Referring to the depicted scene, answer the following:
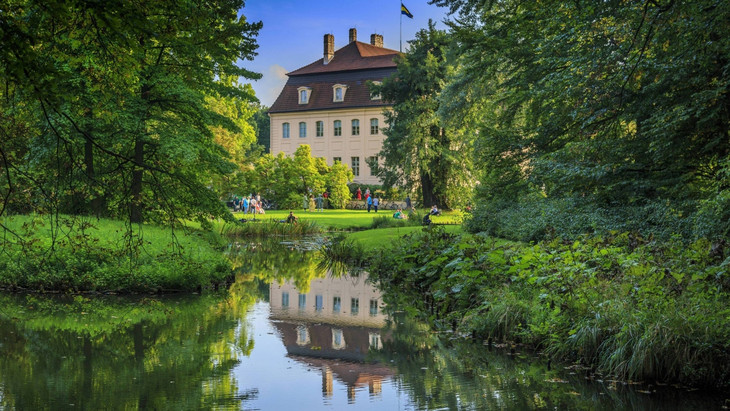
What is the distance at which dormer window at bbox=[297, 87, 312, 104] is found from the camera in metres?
60.4

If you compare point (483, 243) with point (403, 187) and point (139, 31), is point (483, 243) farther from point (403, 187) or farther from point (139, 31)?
point (403, 187)

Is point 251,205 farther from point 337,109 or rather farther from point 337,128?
point 337,128

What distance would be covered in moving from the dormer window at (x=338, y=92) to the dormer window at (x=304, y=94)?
2.48m

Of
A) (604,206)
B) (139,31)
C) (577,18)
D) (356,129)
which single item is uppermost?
(356,129)

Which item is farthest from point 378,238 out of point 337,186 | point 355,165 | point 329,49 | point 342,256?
point 329,49

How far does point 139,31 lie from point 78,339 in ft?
16.4

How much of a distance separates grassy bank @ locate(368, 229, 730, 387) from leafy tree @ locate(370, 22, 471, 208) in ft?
81.5

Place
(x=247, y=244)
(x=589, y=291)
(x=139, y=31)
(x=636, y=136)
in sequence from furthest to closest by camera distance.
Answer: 1. (x=247, y=244)
2. (x=636, y=136)
3. (x=589, y=291)
4. (x=139, y=31)

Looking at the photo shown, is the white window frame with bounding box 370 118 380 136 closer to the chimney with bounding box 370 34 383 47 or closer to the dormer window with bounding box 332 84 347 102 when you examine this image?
the dormer window with bounding box 332 84 347 102

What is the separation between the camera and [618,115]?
532 inches

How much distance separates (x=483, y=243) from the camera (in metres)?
12.6

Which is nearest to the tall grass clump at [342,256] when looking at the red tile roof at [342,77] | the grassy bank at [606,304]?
the grassy bank at [606,304]

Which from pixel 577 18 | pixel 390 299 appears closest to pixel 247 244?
pixel 390 299

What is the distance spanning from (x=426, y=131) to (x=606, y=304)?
29.1 m
